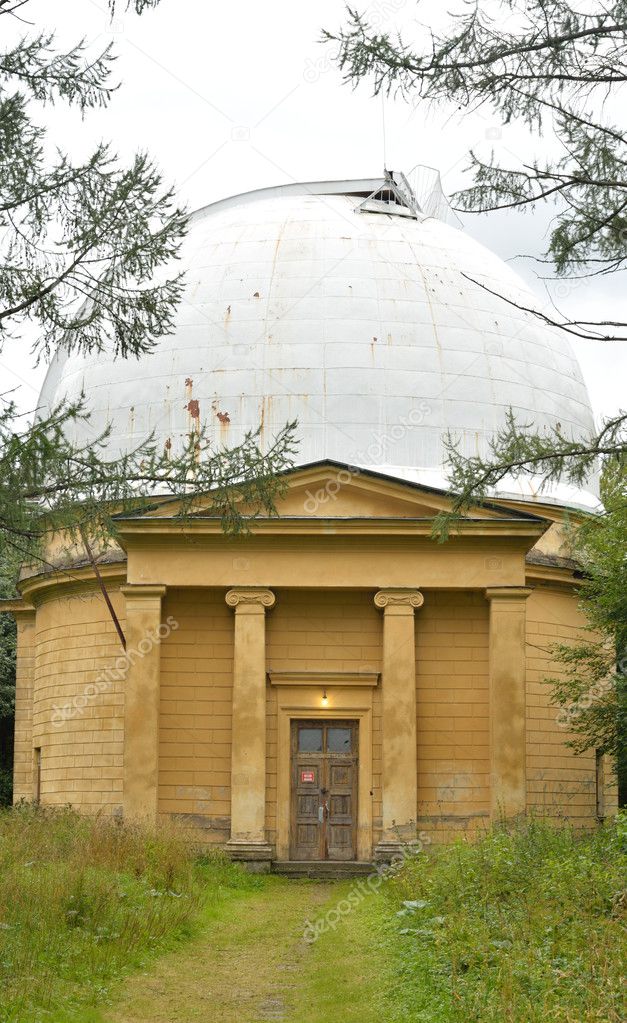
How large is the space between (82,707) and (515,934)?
16.0 m

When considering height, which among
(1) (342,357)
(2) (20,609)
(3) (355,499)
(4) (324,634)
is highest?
(1) (342,357)

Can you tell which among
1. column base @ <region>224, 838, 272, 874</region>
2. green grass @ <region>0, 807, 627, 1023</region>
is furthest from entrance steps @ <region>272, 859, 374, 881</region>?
green grass @ <region>0, 807, 627, 1023</region>

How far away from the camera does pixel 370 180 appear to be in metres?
31.5

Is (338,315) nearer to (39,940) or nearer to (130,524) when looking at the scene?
(130,524)

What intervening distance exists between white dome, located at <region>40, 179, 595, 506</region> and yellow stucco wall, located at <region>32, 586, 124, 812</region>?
3.44 m

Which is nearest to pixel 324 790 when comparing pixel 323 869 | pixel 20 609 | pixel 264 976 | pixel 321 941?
pixel 323 869

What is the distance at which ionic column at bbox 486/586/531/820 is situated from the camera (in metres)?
22.7

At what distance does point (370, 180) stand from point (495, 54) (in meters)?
20.7

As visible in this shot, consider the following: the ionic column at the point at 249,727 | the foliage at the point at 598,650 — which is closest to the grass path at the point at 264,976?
the ionic column at the point at 249,727

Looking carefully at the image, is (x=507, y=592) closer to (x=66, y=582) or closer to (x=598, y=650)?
(x=598, y=650)

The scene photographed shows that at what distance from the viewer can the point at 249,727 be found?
2281 cm

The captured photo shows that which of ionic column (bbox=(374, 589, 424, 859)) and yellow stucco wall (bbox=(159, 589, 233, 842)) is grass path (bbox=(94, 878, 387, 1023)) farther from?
yellow stucco wall (bbox=(159, 589, 233, 842))

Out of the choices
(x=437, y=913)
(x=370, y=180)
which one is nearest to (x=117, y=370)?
(x=370, y=180)

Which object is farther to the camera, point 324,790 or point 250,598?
point 324,790
